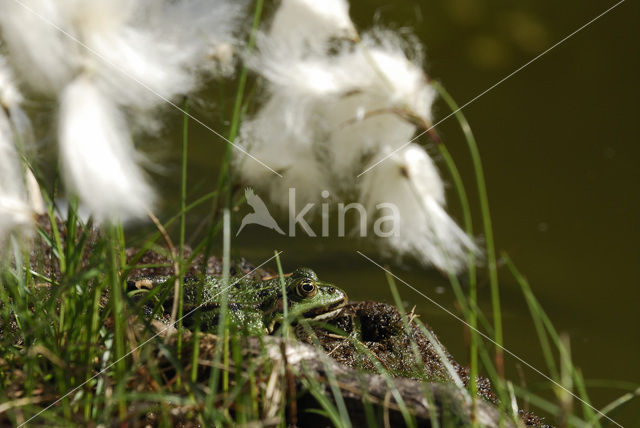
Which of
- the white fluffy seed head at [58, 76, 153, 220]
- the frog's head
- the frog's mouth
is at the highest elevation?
the white fluffy seed head at [58, 76, 153, 220]

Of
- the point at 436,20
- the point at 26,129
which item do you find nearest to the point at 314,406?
the point at 26,129

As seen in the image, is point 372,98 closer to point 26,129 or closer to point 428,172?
point 428,172

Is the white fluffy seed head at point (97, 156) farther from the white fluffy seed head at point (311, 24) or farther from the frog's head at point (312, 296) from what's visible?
the frog's head at point (312, 296)

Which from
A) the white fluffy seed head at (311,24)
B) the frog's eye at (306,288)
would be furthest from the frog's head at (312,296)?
the white fluffy seed head at (311,24)

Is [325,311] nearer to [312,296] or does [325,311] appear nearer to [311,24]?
[312,296]

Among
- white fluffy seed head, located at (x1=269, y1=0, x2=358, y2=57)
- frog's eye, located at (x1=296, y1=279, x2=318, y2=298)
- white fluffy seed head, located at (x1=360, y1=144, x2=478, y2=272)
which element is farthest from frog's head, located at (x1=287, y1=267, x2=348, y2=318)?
white fluffy seed head, located at (x1=269, y1=0, x2=358, y2=57)

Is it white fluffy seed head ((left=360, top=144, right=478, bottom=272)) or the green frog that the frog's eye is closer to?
the green frog
